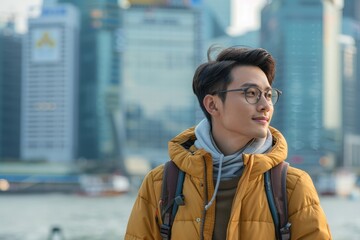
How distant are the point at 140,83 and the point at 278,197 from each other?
10148 centimetres

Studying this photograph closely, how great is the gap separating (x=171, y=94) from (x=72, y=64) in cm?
2393

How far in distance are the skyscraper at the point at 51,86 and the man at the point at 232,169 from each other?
339 feet

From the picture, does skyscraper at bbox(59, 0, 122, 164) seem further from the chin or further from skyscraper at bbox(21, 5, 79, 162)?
the chin

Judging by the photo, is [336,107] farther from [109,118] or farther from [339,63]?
[109,118]

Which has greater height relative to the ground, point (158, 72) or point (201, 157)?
point (158, 72)

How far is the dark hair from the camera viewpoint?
1.95 metres

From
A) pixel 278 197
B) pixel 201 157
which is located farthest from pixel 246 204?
pixel 201 157

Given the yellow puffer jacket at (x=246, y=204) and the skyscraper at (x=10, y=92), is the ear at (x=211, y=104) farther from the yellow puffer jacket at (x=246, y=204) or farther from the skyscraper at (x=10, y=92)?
the skyscraper at (x=10, y=92)

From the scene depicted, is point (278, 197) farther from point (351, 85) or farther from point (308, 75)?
point (351, 85)

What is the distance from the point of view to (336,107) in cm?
10575

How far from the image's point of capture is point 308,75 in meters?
102

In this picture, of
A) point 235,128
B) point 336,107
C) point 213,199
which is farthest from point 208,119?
point 336,107

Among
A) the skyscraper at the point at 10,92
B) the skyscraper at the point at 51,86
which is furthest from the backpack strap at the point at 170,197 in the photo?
the skyscraper at the point at 10,92

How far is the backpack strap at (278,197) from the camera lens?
180 centimetres
